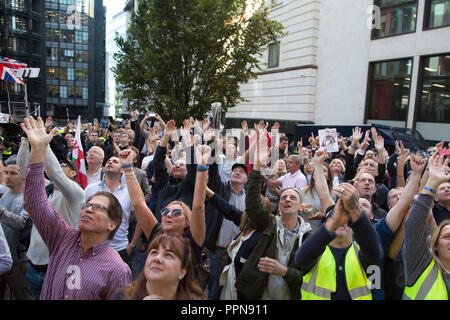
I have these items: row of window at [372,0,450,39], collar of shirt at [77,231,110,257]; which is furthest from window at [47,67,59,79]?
collar of shirt at [77,231,110,257]

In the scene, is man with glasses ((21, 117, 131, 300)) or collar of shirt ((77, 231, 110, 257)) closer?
man with glasses ((21, 117, 131, 300))

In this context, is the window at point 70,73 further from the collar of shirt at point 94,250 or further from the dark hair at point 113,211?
the collar of shirt at point 94,250

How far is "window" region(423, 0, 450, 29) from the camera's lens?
1160 centimetres

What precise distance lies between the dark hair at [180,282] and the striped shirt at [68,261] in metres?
0.17

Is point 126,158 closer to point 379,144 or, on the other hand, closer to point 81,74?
point 379,144

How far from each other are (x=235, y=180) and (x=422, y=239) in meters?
2.33

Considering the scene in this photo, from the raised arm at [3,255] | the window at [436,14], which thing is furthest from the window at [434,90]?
the raised arm at [3,255]

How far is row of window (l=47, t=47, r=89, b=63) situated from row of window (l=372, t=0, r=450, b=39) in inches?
2813

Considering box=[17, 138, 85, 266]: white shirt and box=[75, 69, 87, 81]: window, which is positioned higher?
box=[75, 69, 87, 81]: window

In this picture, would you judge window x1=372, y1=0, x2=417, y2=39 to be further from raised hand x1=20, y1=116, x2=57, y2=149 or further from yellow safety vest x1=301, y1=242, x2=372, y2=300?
raised hand x1=20, y1=116, x2=57, y2=149

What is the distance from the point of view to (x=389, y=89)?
1368cm

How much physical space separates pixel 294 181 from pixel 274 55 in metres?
15.3

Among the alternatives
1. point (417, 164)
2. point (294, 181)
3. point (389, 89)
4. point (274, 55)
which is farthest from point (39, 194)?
point (274, 55)

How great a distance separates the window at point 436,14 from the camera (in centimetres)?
1160
